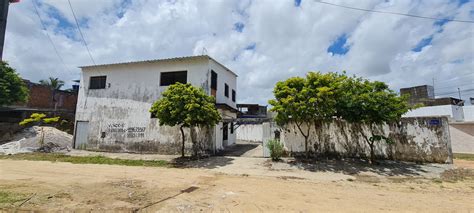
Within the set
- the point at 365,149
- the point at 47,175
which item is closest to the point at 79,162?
the point at 47,175

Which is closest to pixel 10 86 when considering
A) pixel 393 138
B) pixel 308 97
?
A: pixel 308 97

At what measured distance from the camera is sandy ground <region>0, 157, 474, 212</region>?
5.54 metres

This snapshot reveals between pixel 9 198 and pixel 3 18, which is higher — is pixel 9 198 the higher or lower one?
the lower one

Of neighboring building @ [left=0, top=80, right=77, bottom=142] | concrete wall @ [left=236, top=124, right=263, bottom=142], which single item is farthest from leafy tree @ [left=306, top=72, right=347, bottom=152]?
neighboring building @ [left=0, top=80, right=77, bottom=142]

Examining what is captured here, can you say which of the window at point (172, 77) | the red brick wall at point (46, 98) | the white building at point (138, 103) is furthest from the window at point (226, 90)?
the red brick wall at point (46, 98)

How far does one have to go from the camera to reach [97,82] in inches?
746

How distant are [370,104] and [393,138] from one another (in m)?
3.19

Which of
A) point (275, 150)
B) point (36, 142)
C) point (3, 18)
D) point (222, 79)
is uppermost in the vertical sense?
point (222, 79)

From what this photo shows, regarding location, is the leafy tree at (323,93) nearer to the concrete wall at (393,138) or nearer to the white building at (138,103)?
the concrete wall at (393,138)

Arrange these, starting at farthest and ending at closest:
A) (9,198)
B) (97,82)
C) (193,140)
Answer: (97,82) < (193,140) < (9,198)

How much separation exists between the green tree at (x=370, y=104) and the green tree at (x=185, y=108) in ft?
22.5

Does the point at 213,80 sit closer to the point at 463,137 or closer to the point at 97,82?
the point at 97,82

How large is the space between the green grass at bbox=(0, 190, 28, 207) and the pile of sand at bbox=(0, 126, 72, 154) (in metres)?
13.4

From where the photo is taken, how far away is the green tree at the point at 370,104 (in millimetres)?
11055
